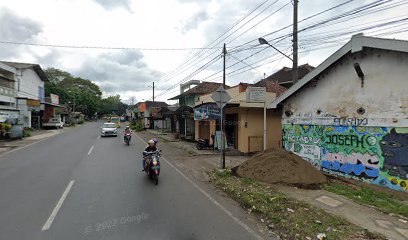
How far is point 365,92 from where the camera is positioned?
8.50 meters

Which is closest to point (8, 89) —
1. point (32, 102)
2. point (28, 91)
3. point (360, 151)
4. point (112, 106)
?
point (32, 102)

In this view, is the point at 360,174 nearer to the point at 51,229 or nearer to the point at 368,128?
the point at 368,128

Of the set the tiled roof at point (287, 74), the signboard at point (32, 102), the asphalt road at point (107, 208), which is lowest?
the asphalt road at point (107, 208)

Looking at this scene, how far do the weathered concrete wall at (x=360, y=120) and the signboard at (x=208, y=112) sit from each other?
548 cm

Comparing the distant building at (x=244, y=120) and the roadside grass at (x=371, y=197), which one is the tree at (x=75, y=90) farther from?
the roadside grass at (x=371, y=197)

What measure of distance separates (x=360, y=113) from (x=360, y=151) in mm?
1324

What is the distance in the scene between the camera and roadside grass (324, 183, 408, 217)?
625 cm

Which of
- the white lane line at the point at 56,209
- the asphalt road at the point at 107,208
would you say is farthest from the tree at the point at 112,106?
the white lane line at the point at 56,209

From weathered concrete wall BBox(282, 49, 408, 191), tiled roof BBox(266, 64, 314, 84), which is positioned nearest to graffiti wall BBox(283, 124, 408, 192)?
weathered concrete wall BBox(282, 49, 408, 191)

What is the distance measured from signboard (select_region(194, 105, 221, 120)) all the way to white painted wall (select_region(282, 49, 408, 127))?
5.71 meters

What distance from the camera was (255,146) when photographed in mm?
16312

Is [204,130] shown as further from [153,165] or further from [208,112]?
[153,165]

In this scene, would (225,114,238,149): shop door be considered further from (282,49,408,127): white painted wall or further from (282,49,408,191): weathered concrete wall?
(282,49,408,127): white painted wall

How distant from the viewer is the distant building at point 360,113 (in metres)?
7.55
